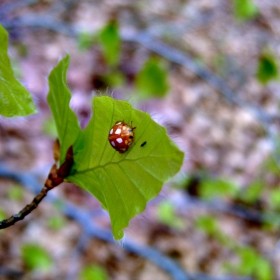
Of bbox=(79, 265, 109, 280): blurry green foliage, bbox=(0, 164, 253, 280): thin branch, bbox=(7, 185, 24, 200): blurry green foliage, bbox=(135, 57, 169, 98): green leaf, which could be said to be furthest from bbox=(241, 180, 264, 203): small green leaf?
bbox=(7, 185, 24, 200): blurry green foliage

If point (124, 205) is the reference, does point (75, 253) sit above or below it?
below

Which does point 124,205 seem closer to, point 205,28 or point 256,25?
point 205,28

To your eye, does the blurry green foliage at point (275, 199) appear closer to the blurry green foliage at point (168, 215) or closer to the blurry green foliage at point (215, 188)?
the blurry green foliage at point (215, 188)

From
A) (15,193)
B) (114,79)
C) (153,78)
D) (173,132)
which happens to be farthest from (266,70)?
(114,79)

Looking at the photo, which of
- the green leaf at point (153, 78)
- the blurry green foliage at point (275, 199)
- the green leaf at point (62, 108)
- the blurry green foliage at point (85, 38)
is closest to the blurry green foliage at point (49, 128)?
the blurry green foliage at point (85, 38)

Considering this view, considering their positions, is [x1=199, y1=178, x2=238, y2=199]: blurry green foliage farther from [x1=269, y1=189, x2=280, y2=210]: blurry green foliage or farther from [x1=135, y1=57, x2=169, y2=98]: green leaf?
[x1=135, y1=57, x2=169, y2=98]: green leaf

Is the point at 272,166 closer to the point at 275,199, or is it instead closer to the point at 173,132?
the point at 275,199

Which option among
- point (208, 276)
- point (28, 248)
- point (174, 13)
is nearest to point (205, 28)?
point (174, 13)
